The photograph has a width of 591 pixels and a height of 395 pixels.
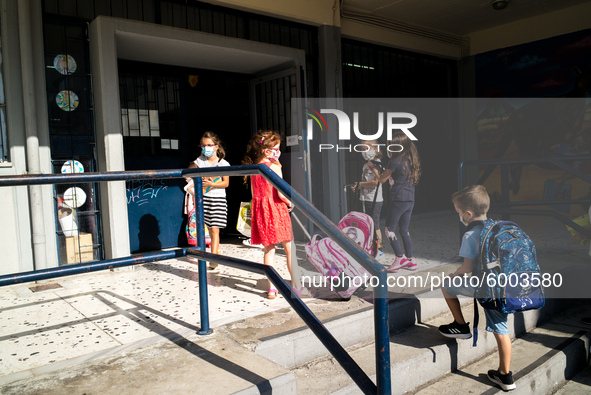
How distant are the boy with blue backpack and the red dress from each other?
134 cm

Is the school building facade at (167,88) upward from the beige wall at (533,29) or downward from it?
downward

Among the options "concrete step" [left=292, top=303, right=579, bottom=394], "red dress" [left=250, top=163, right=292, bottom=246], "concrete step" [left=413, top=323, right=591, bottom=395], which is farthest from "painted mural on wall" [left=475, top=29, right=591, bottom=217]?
"red dress" [left=250, top=163, right=292, bottom=246]

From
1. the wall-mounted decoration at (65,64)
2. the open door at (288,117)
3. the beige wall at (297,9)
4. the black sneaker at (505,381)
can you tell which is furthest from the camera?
the open door at (288,117)

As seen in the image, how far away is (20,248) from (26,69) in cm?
166

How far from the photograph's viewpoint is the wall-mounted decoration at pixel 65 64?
4.48 m

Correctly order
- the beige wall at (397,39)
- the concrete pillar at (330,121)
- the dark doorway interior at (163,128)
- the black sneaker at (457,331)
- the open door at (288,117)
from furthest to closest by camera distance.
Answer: the beige wall at (397,39)
the concrete pillar at (330,121)
the open door at (288,117)
the dark doorway interior at (163,128)
the black sneaker at (457,331)

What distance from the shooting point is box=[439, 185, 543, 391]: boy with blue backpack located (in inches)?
104

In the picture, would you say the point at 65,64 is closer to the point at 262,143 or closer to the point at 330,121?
the point at 262,143

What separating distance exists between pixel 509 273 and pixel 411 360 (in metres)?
0.80

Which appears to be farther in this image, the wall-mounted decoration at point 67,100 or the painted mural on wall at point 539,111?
the painted mural on wall at point 539,111

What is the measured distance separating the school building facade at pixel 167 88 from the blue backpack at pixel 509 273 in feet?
10.7

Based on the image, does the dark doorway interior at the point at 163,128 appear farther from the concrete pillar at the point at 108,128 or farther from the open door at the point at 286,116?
the concrete pillar at the point at 108,128

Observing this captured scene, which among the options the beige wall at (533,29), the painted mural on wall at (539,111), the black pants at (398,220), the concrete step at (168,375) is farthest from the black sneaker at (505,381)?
the beige wall at (533,29)

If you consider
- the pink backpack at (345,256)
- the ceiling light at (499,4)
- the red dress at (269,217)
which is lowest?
the pink backpack at (345,256)
